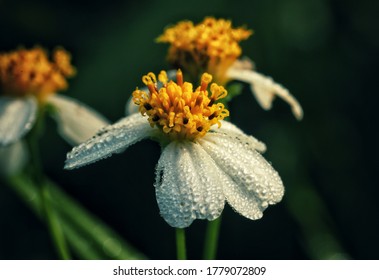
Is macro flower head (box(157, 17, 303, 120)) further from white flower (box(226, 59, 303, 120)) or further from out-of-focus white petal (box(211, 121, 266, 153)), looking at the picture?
out-of-focus white petal (box(211, 121, 266, 153))

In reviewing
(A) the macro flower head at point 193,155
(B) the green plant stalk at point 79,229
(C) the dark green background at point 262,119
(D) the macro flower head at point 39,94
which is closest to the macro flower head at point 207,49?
(A) the macro flower head at point 193,155

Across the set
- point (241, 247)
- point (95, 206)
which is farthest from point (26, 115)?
point (241, 247)

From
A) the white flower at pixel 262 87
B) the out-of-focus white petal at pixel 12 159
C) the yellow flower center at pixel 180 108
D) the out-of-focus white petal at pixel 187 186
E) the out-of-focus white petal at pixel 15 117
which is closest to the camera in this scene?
the out-of-focus white petal at pixel 187 186

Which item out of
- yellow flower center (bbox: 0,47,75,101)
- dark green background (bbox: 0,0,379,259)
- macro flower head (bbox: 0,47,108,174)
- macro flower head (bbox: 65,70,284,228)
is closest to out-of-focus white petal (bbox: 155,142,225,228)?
macro flower head (bbox: 65,70,284,228)

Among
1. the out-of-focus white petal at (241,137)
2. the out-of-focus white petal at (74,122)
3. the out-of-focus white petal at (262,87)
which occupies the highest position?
the out-of-focus white petal at (262,87)

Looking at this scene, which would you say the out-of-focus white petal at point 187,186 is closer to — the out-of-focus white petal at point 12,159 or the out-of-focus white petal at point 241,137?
the out-of-focus white petal at point 241,137

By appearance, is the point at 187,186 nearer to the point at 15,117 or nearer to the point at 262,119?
the point at 15,117

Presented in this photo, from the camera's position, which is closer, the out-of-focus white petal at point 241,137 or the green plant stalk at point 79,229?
the out-of-focus white petal at point 241,137
